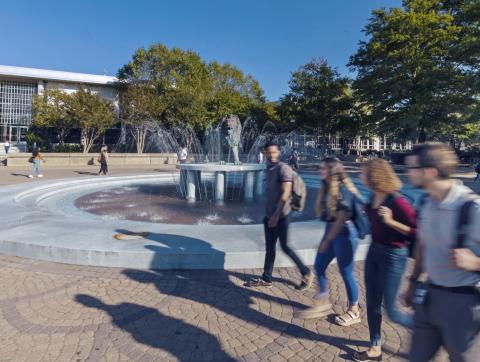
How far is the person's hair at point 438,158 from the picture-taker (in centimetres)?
204

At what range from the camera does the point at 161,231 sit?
20.5ft

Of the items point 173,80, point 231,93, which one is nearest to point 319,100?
point 231,93

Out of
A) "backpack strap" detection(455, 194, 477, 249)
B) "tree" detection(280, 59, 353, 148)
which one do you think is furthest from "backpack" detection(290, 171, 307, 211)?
"tree" detection(280, 59, 353, 148)

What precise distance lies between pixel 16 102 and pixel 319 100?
3710cm

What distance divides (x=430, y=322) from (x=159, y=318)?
2673 millimetres

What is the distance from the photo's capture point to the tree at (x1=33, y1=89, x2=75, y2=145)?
104 feet

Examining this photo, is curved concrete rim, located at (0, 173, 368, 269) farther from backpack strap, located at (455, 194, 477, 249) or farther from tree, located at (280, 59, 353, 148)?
tree, located at (280, 59, 353, 148)

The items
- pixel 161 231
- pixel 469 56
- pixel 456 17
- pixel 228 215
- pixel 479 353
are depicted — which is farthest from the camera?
pixel 456 17

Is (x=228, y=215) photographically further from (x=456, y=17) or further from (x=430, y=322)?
(x=456, y=17)

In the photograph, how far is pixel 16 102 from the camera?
41000mm

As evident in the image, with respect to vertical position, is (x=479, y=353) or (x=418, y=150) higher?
(x=418, y=150)

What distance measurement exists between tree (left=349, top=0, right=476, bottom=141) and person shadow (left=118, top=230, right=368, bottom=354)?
1053 inches

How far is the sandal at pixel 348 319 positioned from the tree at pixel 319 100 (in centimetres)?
3704

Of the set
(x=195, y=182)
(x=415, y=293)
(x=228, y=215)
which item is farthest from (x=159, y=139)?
(x=415, y=293)
